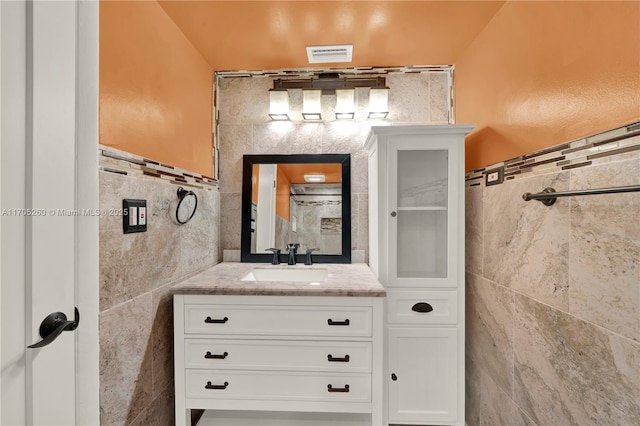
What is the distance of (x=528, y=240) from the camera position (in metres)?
1.21

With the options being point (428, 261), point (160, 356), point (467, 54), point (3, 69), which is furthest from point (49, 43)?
point (467, 54)

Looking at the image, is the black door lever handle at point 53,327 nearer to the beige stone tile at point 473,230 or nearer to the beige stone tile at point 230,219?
the beige stone tile at point 230,219

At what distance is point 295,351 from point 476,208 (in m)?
1.24

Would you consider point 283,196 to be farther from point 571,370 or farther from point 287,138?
point 571,370

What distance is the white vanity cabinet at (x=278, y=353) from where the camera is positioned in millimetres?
1393

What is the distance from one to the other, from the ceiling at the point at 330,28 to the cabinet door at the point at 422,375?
1652 mm

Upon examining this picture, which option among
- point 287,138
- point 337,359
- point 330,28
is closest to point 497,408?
point 337,359

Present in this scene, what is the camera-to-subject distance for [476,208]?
1646mm

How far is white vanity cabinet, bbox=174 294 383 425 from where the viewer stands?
139cm

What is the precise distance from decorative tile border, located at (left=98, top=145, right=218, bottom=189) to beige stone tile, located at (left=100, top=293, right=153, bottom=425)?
53 centimetres

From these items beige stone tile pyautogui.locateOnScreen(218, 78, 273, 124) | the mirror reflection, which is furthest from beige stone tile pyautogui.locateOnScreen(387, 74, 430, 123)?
beige stone tile pyautogui.locateOnScreen(218, 78, 273, 124)

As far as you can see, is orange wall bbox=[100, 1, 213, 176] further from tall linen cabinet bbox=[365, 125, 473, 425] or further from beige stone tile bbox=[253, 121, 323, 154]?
tall linen cabinet bbox=[365, 125, 473, 425]

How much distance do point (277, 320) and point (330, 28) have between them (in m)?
1.56

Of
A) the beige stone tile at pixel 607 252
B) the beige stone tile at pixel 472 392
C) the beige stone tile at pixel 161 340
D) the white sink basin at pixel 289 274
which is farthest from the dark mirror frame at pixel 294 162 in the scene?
the beige stone tile at pixel 607 252
